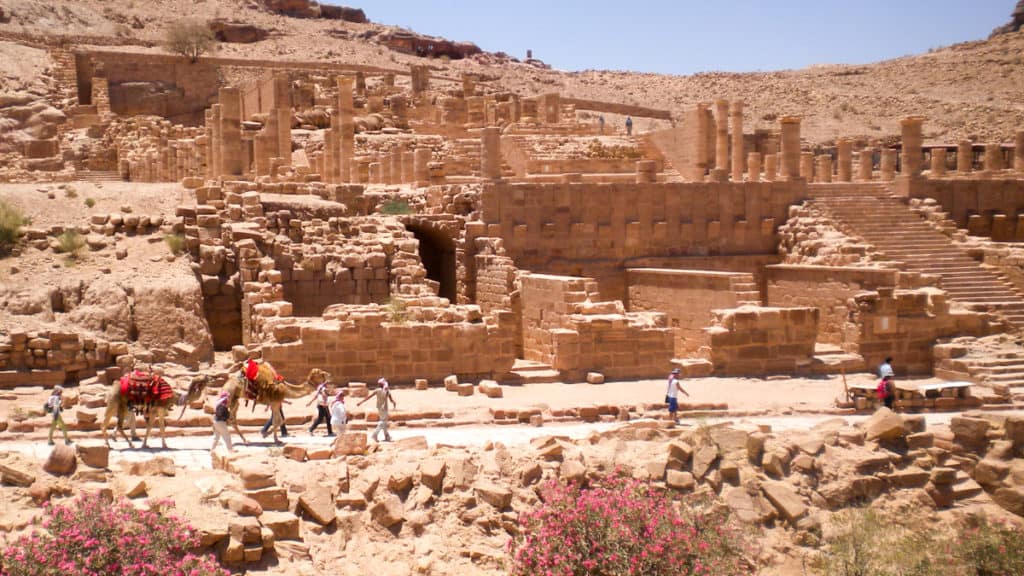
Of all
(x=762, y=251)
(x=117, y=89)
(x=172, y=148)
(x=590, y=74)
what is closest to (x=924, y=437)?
(x=762, y=251)

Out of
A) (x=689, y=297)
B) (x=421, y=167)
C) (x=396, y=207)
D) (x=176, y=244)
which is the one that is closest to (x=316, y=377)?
(x=176, y=244)

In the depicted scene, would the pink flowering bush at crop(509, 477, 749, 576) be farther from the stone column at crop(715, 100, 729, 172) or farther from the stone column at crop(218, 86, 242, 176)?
the stone column at crop(715, 100, 729, 172)

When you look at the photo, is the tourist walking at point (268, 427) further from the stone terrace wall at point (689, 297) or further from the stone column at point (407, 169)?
the stone column at point (407, 169)

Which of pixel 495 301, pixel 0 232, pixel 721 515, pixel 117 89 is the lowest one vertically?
pixel 721 515

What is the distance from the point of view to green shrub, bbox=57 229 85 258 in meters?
18.8

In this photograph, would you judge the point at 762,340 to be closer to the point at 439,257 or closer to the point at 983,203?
the point at 439,257

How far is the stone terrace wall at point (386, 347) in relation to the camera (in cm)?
1655

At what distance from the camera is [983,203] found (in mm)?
26406

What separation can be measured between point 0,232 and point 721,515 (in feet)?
43.8

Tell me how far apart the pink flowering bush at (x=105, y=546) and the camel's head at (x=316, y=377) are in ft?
19.2

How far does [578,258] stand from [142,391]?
1195cm

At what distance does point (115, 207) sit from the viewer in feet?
69.1

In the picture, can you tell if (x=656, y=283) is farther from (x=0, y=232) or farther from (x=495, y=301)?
(x=0, y=232)

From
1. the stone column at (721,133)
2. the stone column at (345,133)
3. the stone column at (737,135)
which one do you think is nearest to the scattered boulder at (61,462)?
the stone column at (345,133)
